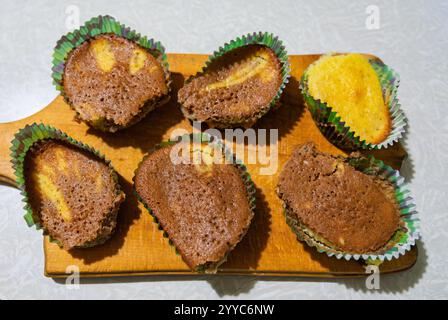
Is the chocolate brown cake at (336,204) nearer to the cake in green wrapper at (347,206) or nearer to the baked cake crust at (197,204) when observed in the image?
the cake in green wrapper at (347,206)

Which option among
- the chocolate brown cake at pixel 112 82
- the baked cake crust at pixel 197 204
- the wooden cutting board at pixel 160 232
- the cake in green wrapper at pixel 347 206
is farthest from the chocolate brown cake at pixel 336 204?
the chocolate brown cake at pixel 112 82

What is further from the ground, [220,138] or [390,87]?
[390,87]

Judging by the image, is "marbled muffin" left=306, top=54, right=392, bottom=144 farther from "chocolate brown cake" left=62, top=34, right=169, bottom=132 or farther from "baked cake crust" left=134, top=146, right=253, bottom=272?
"chocolate brown cake" left=62, top=34, right=169, bottom=132

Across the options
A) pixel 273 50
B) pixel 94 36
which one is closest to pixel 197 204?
pixel 273 50

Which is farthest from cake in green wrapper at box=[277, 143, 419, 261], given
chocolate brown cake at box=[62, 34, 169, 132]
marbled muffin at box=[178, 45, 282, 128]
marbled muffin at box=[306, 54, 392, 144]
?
chocolate brown cake at box=[62, 34, 169, 132]

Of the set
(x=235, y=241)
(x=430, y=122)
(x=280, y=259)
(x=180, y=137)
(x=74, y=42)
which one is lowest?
(x=280, y=259)

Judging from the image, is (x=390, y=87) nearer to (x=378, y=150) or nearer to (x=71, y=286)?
(x=378, y=150)

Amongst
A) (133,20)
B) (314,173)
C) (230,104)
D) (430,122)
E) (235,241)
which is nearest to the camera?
(235,241)

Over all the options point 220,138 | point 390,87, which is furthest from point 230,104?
point 390,87
